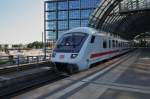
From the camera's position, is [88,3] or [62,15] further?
[62,15]

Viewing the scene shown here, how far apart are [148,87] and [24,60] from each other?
493 inches

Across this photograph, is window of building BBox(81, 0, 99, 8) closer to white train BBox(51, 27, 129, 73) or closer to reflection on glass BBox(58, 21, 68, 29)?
reflection on glass BBox(58, 21, 68, 29)

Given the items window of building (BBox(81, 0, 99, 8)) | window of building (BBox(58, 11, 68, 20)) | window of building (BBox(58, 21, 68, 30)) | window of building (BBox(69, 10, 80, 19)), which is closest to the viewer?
window of building (BBox(81, 0, 99, 8))

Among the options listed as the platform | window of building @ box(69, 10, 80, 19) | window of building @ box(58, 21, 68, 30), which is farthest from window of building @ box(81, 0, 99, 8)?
the platform

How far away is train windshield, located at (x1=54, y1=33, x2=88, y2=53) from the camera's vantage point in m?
14.0

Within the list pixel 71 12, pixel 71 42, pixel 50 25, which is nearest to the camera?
pixel 71 42

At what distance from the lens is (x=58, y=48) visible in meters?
14.8

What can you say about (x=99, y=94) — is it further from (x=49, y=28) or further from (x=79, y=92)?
(x=49, y=28)

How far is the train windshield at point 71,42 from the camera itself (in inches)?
553

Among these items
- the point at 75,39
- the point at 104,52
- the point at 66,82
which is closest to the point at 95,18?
the point at 104,52

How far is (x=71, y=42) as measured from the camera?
576 inches

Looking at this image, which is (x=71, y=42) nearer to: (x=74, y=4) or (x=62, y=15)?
(x=74, y=4)

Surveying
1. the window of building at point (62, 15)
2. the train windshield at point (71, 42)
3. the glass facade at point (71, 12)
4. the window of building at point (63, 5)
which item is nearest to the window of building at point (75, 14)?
the glass facade at point (71, 12)

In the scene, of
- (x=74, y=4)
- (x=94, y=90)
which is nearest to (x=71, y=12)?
(x=74, y=4)
